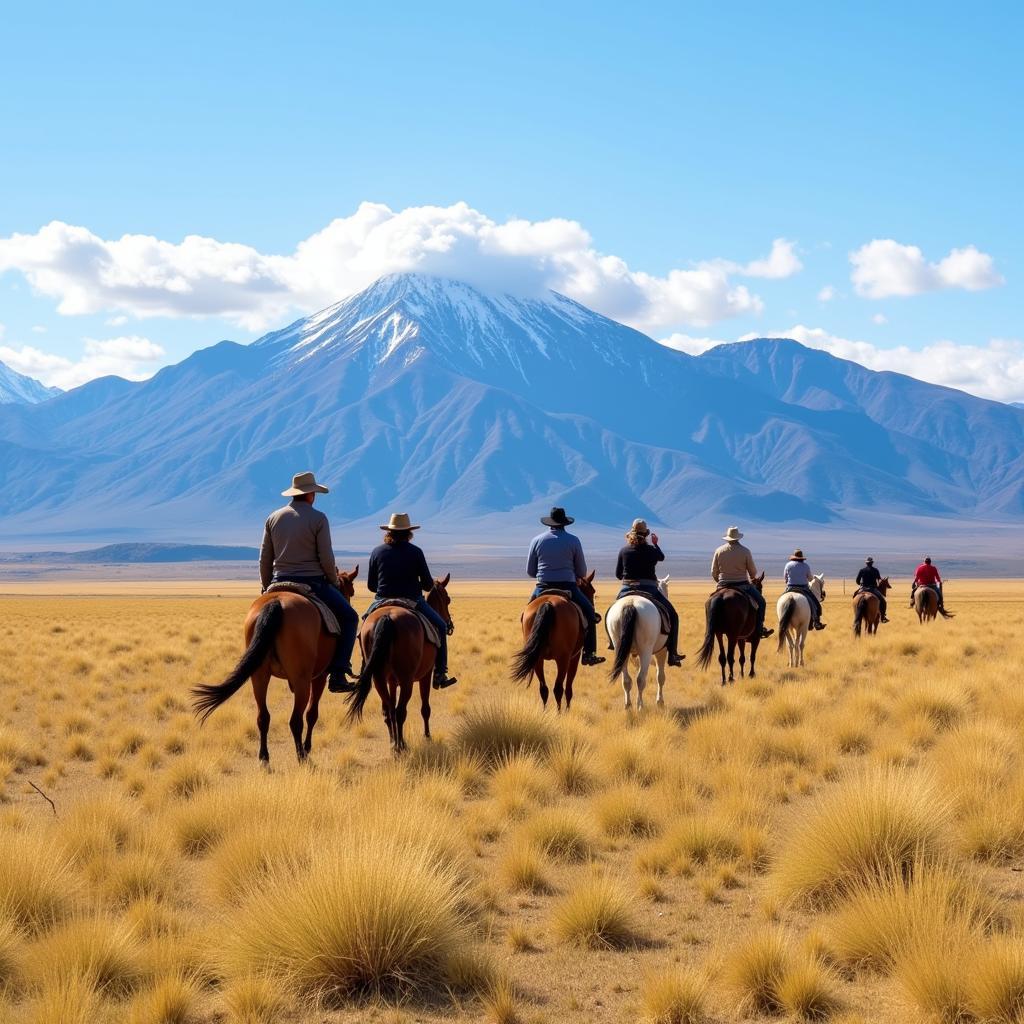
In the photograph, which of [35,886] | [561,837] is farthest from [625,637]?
[35,886]

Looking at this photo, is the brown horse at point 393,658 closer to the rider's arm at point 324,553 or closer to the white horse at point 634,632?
the rider's arm at point 324,553

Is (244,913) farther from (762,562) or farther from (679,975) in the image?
(762,562)

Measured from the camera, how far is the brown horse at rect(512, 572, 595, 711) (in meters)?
14.0

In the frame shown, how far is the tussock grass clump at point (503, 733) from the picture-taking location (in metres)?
Answer: 11.7

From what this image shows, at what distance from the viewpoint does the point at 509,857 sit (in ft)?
25.7

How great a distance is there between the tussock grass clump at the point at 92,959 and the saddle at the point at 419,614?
630cm

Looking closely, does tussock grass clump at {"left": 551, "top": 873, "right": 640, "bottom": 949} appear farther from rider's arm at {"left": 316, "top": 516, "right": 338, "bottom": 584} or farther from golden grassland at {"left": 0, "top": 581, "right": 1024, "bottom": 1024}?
rider's arm at {"left": 316, "top": 516, "right": 338, "bottom": 584}

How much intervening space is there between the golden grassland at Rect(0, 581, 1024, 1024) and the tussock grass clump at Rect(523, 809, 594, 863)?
3 cm

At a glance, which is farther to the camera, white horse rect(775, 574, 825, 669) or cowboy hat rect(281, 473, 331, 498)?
white horse rect(775, 574, 825, 669)

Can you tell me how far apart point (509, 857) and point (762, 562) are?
175m

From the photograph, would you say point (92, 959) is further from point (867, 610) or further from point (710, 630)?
point (867, 610)

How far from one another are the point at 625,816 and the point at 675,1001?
12.0ft

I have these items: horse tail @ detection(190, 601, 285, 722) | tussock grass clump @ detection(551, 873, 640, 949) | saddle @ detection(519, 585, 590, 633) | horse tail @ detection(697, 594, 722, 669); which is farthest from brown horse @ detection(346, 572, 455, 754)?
horse tail @ detection(697, 594, 722, 669)

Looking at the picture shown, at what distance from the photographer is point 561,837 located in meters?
8.52
